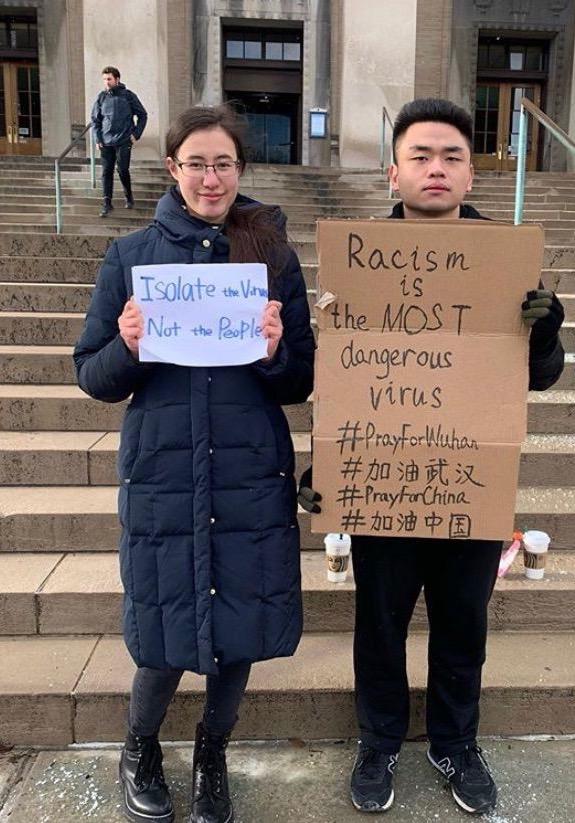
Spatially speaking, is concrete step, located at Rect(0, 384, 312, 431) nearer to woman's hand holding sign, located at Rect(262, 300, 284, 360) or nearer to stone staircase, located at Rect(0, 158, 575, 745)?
stone staircase, located at Rect(0, 158, 575, 745)

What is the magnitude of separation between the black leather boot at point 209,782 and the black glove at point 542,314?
5.09ft

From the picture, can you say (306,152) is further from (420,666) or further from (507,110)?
(420,666)

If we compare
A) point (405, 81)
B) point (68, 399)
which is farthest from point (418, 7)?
point (68, 399)

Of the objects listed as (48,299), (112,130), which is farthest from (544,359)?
(112,130)

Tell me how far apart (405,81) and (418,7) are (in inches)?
Answer: 78.8

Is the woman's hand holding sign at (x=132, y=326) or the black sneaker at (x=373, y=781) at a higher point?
the woman's hand holding sign at (x=132, y=326)

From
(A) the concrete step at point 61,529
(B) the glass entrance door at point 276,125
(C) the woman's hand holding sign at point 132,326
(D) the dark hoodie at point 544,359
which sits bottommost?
(A) the concrete step at point 61,529

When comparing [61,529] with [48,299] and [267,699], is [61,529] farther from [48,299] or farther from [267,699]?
[48,299]

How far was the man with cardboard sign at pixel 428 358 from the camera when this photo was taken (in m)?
2.02

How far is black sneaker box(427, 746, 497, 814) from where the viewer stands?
2371 millimetres

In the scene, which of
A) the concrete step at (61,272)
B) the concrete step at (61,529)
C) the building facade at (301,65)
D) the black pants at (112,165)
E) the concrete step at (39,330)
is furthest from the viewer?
the building facade at (301,65)

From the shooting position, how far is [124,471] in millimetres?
2098

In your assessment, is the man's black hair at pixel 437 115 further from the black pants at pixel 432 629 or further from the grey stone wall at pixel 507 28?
the grey stone wall at pixel 507 28

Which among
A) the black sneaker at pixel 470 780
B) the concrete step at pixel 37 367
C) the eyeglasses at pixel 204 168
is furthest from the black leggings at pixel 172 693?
the concrete step at pixel 37 367
